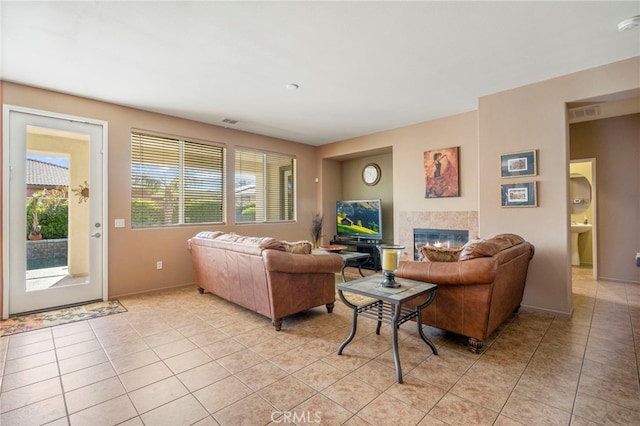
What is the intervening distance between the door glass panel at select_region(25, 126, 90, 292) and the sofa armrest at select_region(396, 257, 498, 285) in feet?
13.5

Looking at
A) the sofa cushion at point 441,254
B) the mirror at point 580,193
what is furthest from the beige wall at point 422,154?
the mirror at point 580,193

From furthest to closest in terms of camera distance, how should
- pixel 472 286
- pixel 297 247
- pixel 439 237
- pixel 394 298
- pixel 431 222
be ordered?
pixel 431 222 < pixel 439 237 < pixel 297 247 < pixel 472 286 < pixel 394 298

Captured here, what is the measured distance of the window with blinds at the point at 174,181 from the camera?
14.6 feet

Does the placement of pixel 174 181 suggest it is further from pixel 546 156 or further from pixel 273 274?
pixel 546 156

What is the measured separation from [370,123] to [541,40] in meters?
2.80

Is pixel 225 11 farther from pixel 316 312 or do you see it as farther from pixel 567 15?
pixel 316 312

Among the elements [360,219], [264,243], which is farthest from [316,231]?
[264,243]

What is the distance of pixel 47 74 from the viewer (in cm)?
324

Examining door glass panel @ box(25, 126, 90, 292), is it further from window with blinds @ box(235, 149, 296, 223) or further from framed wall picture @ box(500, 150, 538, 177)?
framed wall picture @ box(500, 150, 538, 177)

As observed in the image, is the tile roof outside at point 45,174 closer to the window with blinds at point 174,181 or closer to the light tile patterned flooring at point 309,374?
the window with blinds at point 174,181

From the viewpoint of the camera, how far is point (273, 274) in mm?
2908

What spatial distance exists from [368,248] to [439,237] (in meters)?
1.50

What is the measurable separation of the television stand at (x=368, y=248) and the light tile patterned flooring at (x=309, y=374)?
8.54 feet

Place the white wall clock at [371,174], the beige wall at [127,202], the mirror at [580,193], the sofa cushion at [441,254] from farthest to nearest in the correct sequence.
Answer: the white wall clock at [371,174] → the mirror at [580,193] → the beige wall at [127,202] → the sofa cushion at [441,254]
